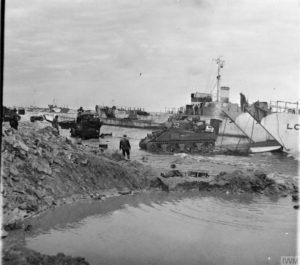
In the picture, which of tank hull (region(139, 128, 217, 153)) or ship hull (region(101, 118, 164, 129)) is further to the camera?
ship hull (region(101, 118, 164, 129))

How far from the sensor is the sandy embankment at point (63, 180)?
8805 millimetres

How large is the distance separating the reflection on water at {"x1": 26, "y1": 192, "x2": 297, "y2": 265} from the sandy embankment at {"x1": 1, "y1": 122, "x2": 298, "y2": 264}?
0.52 meters

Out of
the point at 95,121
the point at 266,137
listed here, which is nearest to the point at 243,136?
the point at 266,137

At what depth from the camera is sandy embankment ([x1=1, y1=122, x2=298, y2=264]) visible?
28.9 feet

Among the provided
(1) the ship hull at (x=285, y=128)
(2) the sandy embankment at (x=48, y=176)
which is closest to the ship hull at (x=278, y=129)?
(1) the ship hull at (x=285, y=128)

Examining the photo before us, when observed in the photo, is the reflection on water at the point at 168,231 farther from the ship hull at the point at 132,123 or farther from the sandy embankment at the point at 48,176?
the ship hull at the point at 132,123

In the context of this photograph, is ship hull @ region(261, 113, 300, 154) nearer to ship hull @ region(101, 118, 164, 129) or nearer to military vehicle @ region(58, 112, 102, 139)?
military vehicle @ region(58, 112, 102, 139)

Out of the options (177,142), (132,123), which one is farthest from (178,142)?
(132,123)

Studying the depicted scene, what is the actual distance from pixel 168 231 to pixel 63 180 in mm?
3860

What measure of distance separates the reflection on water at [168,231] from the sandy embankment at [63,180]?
1.70 feet

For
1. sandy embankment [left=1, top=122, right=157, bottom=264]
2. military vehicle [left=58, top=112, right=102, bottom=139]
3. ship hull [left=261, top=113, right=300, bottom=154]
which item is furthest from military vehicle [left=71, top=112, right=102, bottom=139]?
sandy embankment [left=1, top=122, right=157, bottom=264]

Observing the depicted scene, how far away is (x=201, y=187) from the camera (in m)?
12.6

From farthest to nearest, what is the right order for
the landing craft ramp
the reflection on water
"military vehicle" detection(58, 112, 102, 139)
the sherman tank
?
"military vehicle" detection(58, 112, 102, 139)
the landing craft ramp
the sherman tank
the reflection on water

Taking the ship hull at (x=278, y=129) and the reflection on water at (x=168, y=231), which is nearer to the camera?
the reflection on water at (x=168, y=231)
